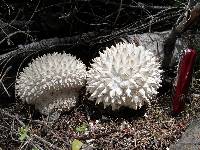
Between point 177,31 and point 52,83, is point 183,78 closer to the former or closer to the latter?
point 177,31

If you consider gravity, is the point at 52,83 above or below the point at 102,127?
above

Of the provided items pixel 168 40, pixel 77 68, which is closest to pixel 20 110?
pixel 77 68

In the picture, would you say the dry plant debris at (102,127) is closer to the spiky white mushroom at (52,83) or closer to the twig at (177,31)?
the spiky white mushroom at (52,83)

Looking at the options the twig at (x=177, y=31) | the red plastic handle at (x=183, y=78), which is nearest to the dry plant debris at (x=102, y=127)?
the red plastic handle at (x=183, y=78)

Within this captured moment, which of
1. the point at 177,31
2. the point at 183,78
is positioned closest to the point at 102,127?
the point at 183,78

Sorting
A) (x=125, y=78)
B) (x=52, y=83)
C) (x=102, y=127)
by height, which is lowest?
(x=102, y=127)

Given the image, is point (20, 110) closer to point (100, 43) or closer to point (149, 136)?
point (100, 43)

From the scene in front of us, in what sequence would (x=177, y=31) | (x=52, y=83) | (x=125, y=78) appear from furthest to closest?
(x=177, y=31) < (x=52, y=83) < (x=125, y=78)
